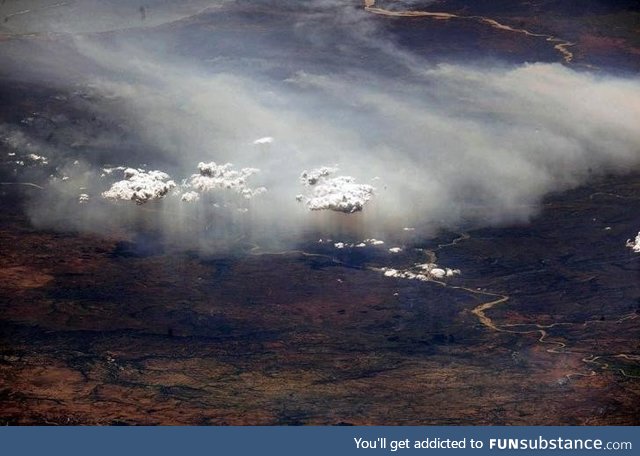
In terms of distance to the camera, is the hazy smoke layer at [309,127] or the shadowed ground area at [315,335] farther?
the hazy smoke layer at [309,127]

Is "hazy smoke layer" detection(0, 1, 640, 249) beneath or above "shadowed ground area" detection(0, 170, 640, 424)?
above

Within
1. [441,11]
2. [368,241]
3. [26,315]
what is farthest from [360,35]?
[26,315]

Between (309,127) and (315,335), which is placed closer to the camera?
(315,335)

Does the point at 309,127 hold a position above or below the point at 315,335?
above

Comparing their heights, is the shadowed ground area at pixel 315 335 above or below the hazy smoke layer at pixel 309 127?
below

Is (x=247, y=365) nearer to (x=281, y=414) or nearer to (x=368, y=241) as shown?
(x=281, y=414)

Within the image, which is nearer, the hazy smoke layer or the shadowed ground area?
the shadowed ground area

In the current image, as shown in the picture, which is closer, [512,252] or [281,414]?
[281,414]

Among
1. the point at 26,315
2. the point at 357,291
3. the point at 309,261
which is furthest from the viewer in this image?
the point at 309,261
